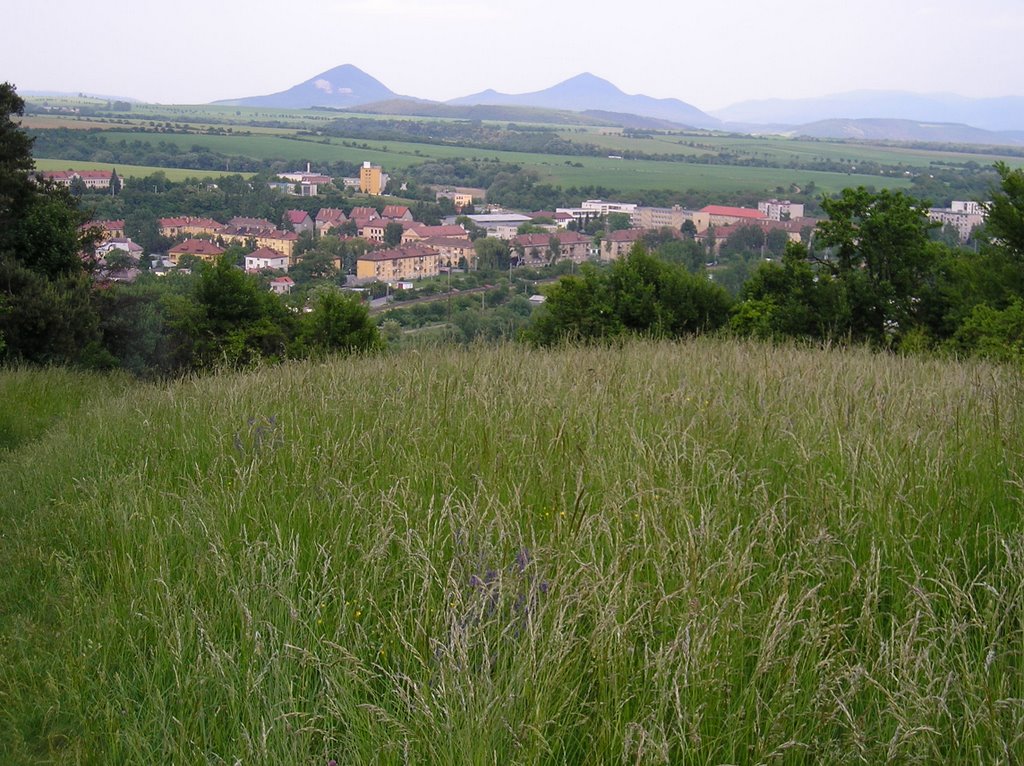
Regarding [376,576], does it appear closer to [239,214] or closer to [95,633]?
[95,633]

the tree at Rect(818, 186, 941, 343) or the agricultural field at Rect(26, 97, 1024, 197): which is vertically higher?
the agricultural field at Rect(26, 97, 1024, 197)

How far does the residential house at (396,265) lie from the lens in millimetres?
33656

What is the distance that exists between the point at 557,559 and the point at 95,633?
163 cm

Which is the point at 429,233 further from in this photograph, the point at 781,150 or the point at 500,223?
Answer: the point at 781,150

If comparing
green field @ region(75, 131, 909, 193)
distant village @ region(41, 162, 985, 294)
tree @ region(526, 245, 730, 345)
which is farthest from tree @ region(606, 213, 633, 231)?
tree @ region(526, 245, 730, 345)

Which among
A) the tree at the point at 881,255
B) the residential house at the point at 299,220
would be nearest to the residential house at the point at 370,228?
the residential house at the point at 299,220

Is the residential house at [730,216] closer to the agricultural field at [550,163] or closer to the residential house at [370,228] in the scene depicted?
the residential house at [370,228]

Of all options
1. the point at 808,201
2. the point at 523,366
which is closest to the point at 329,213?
the point at 808,201

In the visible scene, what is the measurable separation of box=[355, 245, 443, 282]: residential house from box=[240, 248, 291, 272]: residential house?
2.96 m

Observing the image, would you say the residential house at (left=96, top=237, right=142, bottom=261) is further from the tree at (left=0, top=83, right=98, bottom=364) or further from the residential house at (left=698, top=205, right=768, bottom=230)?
the residential house at (left=698, top=205, right=768, bottom=230)

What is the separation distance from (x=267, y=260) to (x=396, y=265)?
5.52 m

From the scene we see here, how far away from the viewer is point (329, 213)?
1928 inches

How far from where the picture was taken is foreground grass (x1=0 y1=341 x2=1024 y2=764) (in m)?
2.30

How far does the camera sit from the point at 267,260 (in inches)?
1426
